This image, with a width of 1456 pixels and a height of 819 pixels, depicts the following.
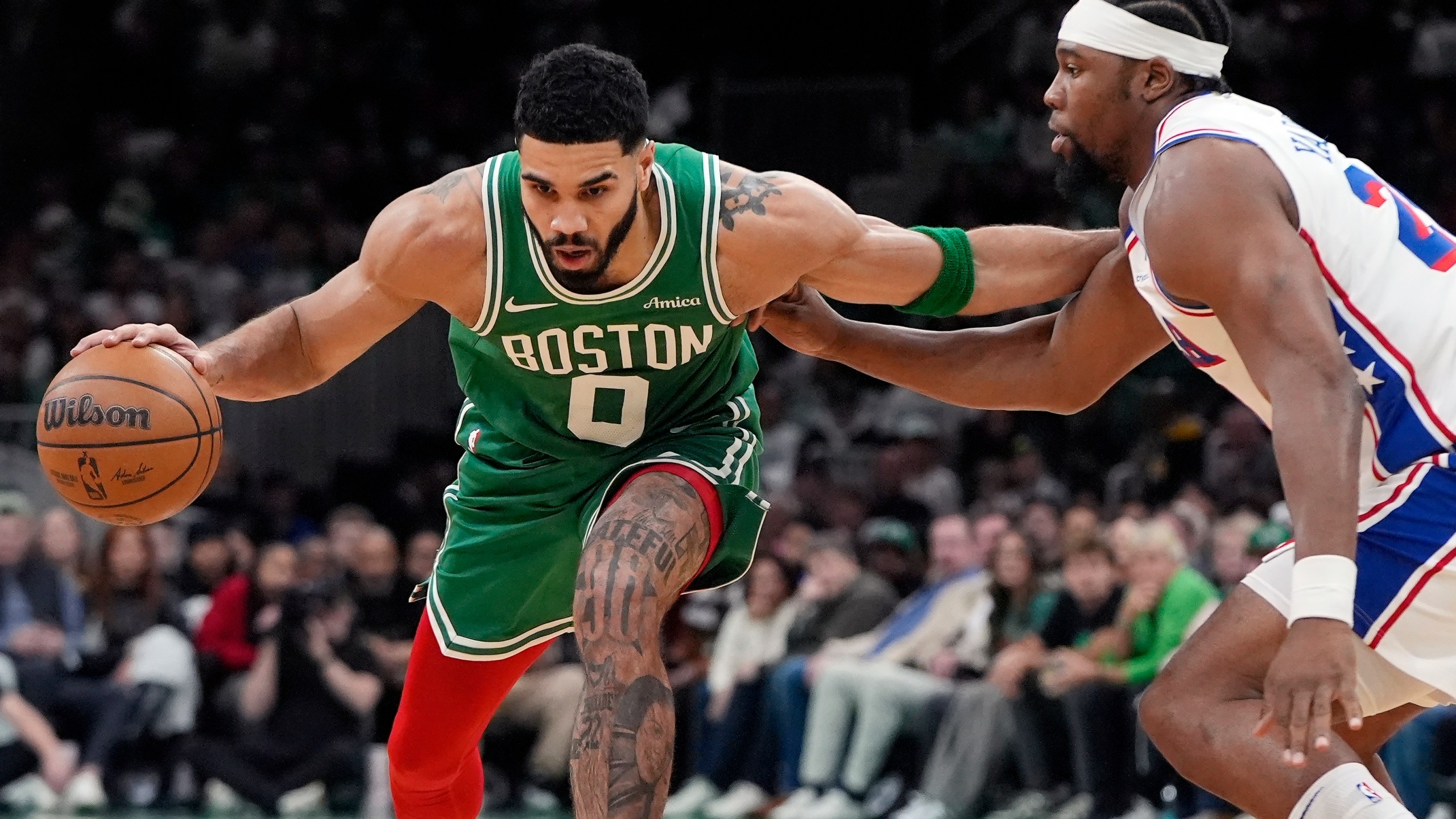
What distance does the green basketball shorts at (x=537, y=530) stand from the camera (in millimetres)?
Answer: 4820

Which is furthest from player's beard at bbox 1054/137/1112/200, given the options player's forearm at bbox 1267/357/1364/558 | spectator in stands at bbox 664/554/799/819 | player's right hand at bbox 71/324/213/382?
spectator in stands at bbox 664/554/799/819

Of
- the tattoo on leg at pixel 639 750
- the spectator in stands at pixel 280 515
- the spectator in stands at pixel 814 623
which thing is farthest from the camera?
the spectator in stands at pixel 280 515

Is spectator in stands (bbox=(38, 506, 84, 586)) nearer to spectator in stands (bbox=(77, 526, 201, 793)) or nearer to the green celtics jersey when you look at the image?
spectator in stands (bbox=(77, 526, 201, 793))

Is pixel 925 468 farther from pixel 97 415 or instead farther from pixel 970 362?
pixel 97 415

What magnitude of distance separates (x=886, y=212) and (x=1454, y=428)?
11.8 metres

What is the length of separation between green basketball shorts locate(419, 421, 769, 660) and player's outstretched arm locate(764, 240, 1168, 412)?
47 cm

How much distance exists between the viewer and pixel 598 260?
4469 millimetres

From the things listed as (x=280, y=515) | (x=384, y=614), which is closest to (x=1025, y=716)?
(x=384, y=614)

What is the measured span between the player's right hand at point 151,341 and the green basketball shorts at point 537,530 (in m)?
0.81

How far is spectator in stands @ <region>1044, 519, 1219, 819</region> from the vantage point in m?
8.34

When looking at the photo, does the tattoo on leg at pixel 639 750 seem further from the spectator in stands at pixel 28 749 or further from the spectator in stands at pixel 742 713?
the spectator in stands at pixel 28 749

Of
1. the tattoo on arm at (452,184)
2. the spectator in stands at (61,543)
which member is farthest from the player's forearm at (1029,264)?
the spectator in stands at (61,543)

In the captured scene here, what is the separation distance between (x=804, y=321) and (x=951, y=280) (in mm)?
549

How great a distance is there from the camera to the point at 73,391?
452cm
